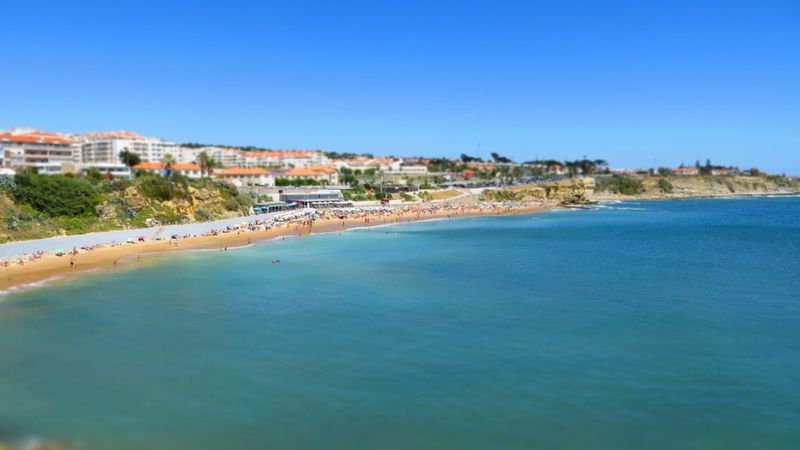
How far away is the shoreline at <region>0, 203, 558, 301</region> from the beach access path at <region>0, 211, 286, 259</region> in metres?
1.40

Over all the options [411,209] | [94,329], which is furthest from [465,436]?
[411,209]

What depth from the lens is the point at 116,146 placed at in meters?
93.2

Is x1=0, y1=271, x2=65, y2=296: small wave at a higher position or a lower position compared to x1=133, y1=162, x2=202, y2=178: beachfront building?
lower

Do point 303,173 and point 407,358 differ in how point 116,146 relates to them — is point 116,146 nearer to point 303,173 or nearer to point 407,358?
point 303,173

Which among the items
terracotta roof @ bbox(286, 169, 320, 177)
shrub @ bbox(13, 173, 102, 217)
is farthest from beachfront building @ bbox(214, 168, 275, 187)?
shrub @ bbox(13, 173, 102, 217)

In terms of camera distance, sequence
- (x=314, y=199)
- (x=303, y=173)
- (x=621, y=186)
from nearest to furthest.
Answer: (x=314, y=199), (x=303, y=173), (x=621, y=186)

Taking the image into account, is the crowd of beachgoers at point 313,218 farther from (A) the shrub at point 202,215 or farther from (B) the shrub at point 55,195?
(B) the shrub at point 55,195

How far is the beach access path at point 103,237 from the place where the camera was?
31.7 m

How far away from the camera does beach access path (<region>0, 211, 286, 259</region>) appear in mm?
31703

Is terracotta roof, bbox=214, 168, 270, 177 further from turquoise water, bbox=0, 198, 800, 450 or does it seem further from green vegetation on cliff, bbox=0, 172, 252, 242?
turquoise water, bbox=0, 198, 800, 450

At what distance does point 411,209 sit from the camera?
67.1 m

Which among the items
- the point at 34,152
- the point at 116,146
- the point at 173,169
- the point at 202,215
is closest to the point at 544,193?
the point at 173,169

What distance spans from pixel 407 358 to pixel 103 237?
92.8 ft

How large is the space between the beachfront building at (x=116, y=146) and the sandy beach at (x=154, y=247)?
167 feet
